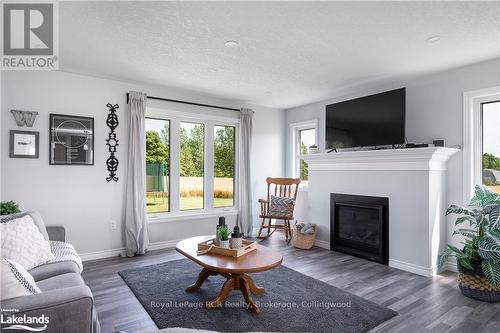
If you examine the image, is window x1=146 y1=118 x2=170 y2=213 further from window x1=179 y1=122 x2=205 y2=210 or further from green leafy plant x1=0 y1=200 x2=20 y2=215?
green leafy plant x1=0 y1=200 x2=20 y2=215

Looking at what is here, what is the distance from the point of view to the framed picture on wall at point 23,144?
133 inches

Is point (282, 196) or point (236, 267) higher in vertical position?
point (282, 196)

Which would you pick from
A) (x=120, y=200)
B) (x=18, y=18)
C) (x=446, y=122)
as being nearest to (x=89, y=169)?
(x=120, y=200)

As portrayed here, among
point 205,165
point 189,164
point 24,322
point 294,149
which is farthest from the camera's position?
point 294,149

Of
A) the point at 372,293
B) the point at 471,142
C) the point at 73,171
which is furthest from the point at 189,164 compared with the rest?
the point at 471,142

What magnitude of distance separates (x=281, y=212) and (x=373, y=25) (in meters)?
3.23

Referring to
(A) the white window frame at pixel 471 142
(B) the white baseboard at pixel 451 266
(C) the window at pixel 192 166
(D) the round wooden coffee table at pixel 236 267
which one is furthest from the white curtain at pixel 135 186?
(A) the white window frame at pixel 471 142

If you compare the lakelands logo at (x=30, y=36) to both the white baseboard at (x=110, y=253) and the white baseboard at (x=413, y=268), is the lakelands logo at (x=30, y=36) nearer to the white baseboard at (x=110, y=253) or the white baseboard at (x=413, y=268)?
the white baseboard at (x=110, y=253)

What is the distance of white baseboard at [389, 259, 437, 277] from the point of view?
133 inches

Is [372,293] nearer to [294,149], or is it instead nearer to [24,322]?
[24,322]

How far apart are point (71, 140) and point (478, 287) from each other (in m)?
4.82

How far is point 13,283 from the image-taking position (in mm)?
1419

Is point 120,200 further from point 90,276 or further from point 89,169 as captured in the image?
point 90,276

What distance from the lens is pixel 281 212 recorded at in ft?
16.3
